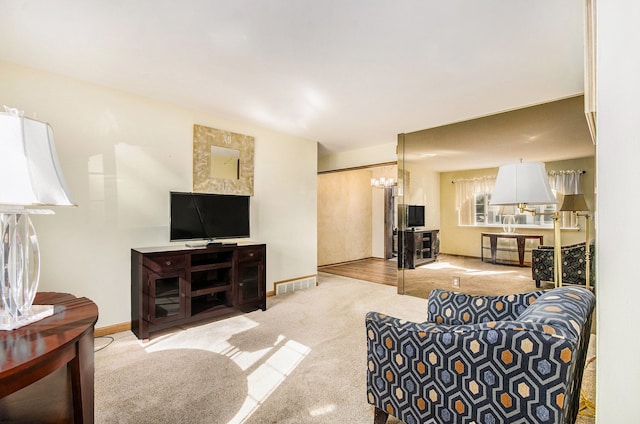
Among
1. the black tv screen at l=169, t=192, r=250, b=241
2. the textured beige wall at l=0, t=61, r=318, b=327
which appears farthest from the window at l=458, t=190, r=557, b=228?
the textured beige wall at l=0, t=61, r=318, b=327

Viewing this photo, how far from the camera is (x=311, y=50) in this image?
2215 millimetres

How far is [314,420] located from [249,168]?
3.06m

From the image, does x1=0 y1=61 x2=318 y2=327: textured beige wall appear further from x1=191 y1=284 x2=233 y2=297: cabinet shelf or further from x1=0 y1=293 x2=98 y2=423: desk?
x1=0 y1=293 x2=98 y2=423: desk

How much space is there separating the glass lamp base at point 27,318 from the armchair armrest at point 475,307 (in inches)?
80.2

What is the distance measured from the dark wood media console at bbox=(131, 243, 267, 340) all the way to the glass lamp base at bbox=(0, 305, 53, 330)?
1.55 metres

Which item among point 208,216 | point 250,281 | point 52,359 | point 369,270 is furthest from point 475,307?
point 369,270

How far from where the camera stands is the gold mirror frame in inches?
138

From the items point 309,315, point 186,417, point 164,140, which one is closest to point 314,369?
point 186,417

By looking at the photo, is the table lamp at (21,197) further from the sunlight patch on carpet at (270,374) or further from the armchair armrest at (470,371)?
the armchair armrest at (470,371)

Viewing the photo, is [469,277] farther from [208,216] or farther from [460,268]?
[208,216]

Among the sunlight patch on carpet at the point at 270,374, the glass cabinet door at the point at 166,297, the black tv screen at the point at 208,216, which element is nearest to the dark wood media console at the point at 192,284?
the glass cabinet door at the point at 166,297

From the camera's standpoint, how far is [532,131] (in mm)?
3326

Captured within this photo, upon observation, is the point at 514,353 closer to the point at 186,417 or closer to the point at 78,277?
the point at 186,417

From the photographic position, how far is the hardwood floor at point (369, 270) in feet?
17.7
